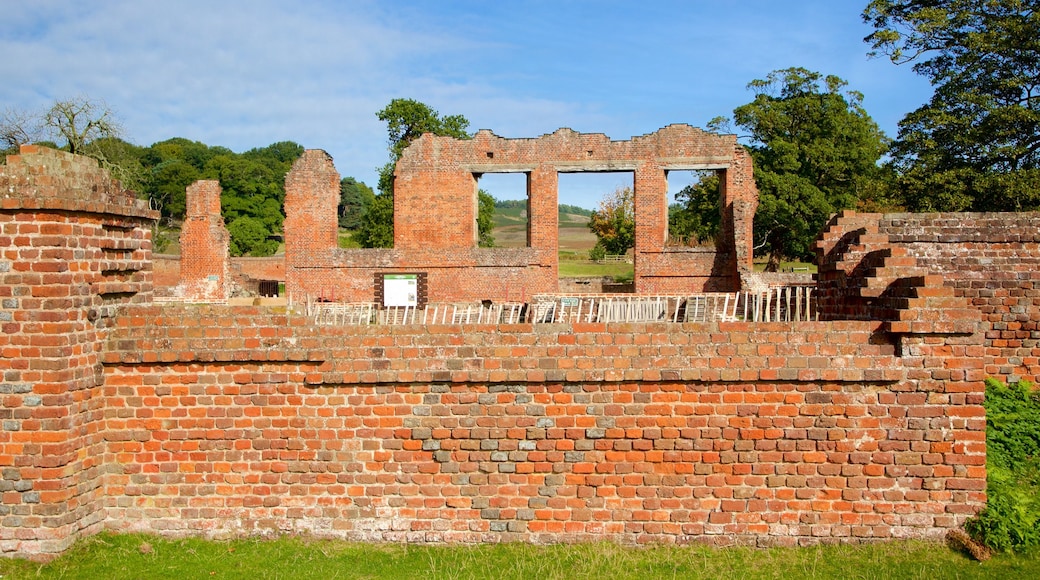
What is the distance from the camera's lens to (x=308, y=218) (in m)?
25.4

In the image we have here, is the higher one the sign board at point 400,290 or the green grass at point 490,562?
the sign board at point 400,290

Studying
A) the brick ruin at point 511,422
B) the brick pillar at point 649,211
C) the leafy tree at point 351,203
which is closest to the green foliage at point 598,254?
the brick pillar at point 649,211

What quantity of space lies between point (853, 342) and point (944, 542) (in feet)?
5.13

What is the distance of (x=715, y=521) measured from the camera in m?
5.15

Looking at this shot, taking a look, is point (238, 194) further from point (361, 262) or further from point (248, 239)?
point (361, 262)

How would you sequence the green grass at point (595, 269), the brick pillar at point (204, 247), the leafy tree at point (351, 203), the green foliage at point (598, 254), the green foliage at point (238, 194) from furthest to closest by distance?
the leafy tree at point (351, 203) < the green foliage at point (238, 194) < the green foliage at point (598, 254) < the green grass at point (595, 269) < the brick pillar at point (204, 247)

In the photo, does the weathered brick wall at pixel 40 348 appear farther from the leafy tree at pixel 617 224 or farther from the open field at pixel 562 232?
the open field at pixel 562 232

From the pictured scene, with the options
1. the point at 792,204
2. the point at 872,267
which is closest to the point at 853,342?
the point at 872,267

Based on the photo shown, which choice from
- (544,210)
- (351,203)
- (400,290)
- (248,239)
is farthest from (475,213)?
(351,203)

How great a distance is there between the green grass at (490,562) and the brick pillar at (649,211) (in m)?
20.0

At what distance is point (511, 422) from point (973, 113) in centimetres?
2006

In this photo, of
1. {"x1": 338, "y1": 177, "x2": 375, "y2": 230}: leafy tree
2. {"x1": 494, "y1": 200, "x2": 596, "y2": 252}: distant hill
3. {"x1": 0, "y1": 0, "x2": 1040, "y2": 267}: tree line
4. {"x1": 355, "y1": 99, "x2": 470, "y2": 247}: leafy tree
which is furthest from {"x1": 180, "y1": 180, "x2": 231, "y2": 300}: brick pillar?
{"x1": 338, "y1": 177, "x2": 375, "y2": 230}: leafy tree

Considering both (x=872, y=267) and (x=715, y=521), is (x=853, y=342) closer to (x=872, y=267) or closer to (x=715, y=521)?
(x=872, y=267)

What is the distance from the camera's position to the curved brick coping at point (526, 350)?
5102 millimetres
